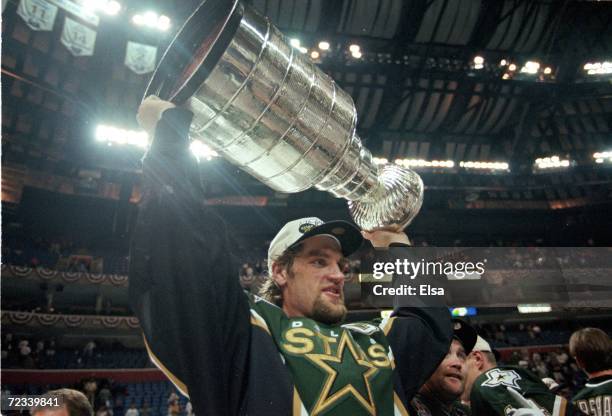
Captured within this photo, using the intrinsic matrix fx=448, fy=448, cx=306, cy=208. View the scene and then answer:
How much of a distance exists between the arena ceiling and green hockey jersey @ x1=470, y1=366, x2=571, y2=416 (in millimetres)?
11271

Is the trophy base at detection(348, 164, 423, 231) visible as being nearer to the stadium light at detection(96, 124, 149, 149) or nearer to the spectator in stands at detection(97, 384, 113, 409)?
the spectator in stands at detection(97, 384, 113, 409)

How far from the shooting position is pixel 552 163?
17109mm

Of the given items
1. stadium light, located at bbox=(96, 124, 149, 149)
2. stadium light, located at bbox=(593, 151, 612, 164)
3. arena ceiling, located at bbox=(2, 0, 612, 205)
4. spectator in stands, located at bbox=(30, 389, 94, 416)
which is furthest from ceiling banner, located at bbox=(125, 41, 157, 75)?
stadium light, located at bbox=(593, 151, 612, 164)

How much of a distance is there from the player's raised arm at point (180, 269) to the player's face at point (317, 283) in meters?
0.38

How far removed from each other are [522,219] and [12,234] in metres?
18.9

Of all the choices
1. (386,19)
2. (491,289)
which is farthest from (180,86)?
(386,19)

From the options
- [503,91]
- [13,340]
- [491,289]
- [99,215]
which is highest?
[503,91]

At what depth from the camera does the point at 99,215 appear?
53.1ft

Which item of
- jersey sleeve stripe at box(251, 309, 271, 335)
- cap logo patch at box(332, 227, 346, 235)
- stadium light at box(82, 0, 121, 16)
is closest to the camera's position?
jersey sleeve stripe at box(251, 309, 271, 335)

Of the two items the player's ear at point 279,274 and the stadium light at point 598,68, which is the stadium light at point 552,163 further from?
the player's ear at point 279,274

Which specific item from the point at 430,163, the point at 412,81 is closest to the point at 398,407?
the point at 412,81

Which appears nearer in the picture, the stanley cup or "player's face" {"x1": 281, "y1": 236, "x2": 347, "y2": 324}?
the stanley cup

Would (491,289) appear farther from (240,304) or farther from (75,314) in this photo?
(75,314)

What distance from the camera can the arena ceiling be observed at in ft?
40.7
